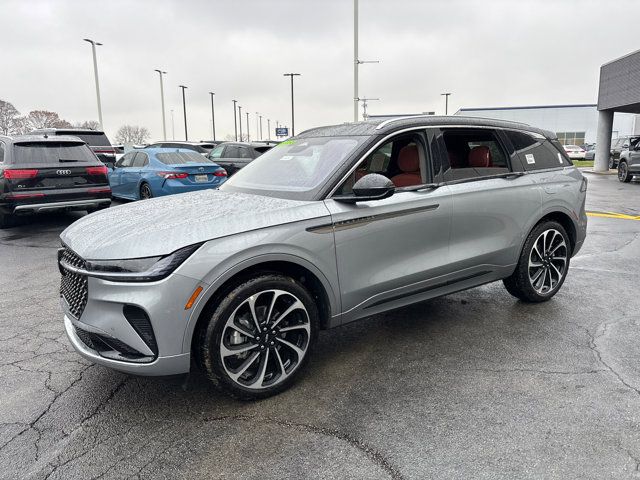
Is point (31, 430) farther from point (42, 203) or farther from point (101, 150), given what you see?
point (101, 150)

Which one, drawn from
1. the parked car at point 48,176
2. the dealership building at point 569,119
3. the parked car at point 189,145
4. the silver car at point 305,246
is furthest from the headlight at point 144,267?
the dealership building at point 569,119

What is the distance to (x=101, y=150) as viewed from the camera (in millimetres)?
15219

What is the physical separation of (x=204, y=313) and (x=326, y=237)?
0.90 m

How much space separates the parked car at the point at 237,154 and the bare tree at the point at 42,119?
213 feet

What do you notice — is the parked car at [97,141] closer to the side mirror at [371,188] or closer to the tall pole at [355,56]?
the tall pole at [355,56]

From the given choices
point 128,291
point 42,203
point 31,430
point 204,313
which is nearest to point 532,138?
point 204,313

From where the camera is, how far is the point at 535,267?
181 inches

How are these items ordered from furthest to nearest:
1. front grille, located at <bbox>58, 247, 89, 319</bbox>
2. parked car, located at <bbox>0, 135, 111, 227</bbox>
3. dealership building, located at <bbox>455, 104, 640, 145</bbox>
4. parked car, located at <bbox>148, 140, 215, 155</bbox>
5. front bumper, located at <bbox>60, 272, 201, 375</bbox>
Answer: dealership building, located at <bbox>455, 104, 640, 145</bbox>
parked car, located at <bbox>148, 140, 215, 155</bbox>
parked car, located at <bbox>0, 135, 111, 227</bbox>
front grille, located at <bbox>58, 247, 89, 319</bbox>
front bumper, located at <bbox>60, 272, 201, 375</bbox>

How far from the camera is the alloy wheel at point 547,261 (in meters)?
4.56

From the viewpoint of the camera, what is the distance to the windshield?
3422mm

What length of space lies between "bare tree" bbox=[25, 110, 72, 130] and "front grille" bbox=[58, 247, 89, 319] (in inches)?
3044

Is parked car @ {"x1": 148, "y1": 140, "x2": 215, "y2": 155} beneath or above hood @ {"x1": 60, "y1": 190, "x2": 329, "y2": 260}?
above

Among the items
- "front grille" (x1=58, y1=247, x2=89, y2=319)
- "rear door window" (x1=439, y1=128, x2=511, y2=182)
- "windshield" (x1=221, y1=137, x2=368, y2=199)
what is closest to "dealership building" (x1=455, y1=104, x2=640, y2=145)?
"rear door window" (x1=439, y1=128, x2=511, y2=182)

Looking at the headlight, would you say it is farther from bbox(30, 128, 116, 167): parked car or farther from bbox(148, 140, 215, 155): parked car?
bbox(148, 140, 215, 155): parked car
